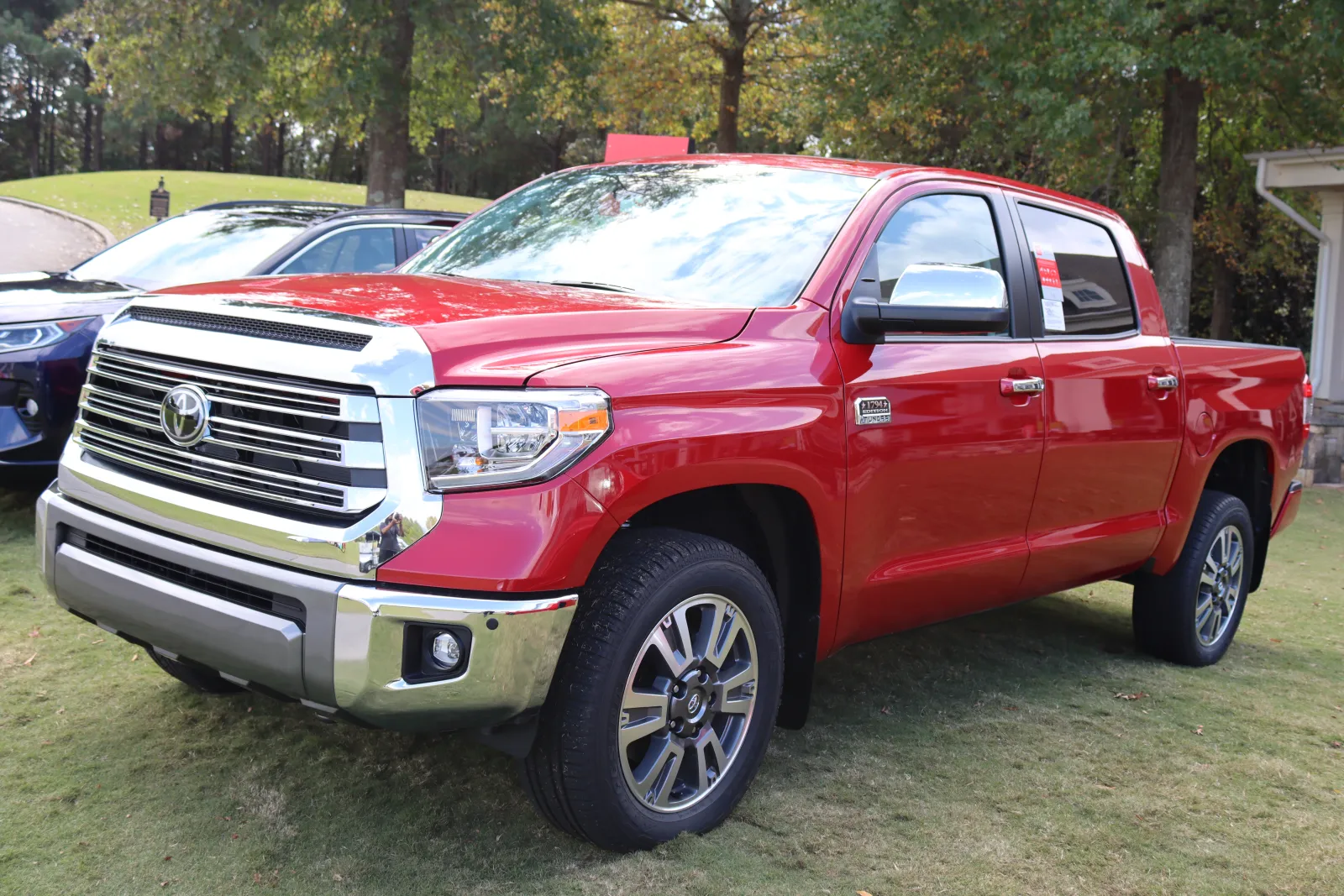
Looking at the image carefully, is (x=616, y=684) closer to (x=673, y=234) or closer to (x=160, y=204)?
(x=673, y=234)

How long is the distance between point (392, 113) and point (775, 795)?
1299 centimetres

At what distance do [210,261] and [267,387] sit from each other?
4699 mm

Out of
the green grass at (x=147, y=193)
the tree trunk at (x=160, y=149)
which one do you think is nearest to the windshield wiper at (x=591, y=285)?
the green grass at (x=147, y=193)

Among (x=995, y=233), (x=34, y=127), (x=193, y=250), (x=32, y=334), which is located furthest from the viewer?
(x=34, y=127)

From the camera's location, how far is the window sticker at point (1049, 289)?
430cm

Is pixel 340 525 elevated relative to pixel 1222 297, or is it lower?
lower

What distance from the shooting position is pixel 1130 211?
63.5ft

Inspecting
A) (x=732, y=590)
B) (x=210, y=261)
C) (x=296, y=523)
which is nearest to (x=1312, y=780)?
(x=732, y=590)

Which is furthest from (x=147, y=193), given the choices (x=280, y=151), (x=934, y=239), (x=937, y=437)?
(x=937, y=437)

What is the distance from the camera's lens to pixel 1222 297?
21625 mm

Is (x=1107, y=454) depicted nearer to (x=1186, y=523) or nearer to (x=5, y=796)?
(x=1186, y=523)

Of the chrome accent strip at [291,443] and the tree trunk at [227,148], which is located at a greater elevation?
the tree trunk at [227,148]

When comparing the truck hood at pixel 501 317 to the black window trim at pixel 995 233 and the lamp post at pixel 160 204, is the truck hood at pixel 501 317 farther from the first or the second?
the lamp post at pixel 160 204

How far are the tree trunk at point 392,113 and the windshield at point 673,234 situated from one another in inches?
397
